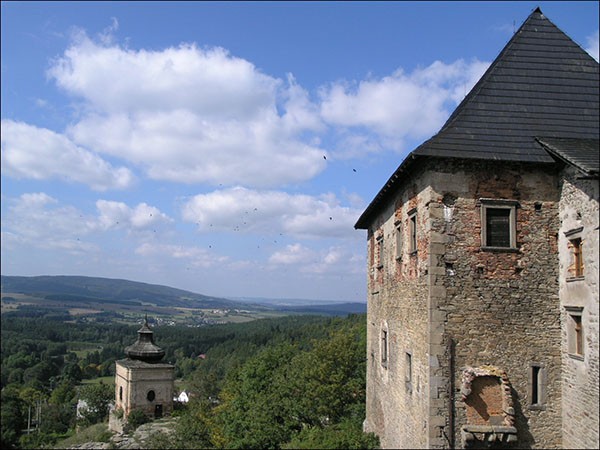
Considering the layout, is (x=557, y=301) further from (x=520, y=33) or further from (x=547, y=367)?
(x=520, y=33)

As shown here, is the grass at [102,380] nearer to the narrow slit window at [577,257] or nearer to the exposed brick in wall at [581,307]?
the exposed brick in wall at [581,307]

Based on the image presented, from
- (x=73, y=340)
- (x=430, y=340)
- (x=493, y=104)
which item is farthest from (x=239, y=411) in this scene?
(x=73, y=340)

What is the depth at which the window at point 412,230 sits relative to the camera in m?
14.5

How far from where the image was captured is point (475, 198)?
13.4 metres

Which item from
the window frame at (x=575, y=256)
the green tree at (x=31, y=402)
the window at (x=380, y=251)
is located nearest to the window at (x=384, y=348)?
the window at (x=380, y=251)

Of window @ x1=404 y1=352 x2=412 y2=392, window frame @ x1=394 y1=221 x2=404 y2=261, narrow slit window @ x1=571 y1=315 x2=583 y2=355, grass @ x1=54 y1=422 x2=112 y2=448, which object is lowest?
grass @ x1=54 y1=422 x2=112 y2=448

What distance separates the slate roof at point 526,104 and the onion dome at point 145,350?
34482mm

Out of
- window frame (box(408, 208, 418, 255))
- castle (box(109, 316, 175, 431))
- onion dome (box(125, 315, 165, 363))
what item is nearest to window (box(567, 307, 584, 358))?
window frame (box(408, 208, 418, 255))

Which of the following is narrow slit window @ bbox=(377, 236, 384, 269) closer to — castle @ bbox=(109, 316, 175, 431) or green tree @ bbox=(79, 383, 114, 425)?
castle @ bbox=(109, 316, 175, 431)

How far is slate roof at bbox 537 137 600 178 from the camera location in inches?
455

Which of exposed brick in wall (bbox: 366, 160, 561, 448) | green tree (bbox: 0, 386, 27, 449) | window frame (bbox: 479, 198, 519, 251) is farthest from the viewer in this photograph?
green tree (bbox: 0, 386, 27, 449)

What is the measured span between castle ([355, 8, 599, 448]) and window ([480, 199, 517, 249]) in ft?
0.08

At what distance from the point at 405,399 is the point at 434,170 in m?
6.18

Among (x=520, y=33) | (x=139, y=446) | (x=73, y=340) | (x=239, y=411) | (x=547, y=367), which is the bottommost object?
(x=73, y=340)
